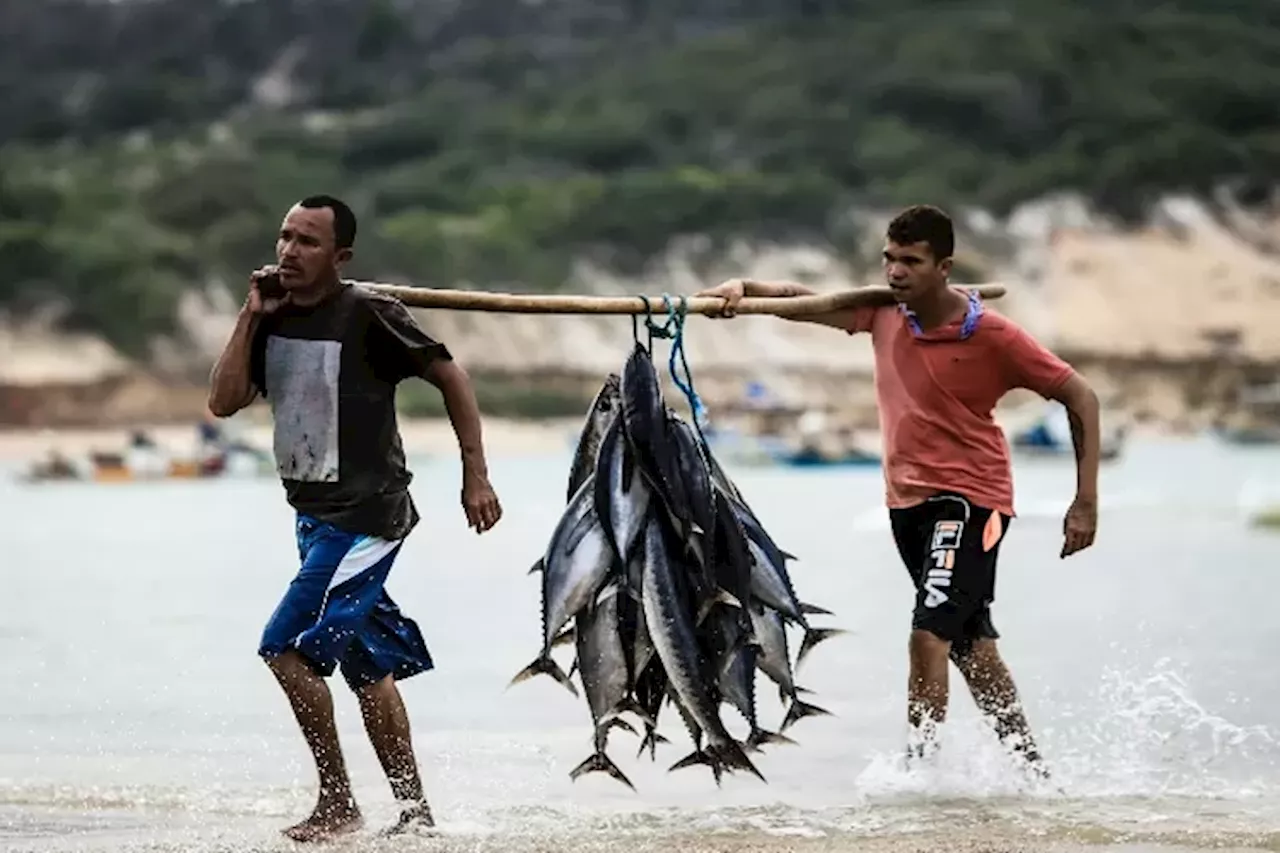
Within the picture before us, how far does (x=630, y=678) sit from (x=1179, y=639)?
705 cm

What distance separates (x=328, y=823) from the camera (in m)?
6.42

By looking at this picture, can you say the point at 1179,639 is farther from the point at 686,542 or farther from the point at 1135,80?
the point at 1135,80

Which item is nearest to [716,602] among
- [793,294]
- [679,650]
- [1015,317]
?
[679,650]

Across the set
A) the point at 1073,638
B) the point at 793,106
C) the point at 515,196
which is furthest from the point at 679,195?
the point at 1073,638

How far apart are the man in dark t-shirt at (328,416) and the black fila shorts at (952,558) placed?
136 centimetres

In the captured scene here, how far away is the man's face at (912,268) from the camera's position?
6.78 m

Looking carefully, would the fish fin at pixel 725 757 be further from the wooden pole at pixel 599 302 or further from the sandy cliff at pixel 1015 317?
the sandy cliff at pixel 1015 317

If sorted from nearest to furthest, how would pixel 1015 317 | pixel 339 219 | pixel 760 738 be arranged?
pixel 339 219
pixel 760 738
pixel 1015 317

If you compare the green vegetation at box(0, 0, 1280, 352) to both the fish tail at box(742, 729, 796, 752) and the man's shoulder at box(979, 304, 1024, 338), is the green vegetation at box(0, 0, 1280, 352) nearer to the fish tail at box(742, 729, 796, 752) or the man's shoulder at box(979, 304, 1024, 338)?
the man's shoulder at box(979, 304, 1024, 338)

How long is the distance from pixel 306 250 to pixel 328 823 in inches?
59.0

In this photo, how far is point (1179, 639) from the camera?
41.6 feet

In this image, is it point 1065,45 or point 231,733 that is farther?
point 1065,45

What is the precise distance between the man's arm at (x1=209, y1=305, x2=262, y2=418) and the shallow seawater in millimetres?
1149

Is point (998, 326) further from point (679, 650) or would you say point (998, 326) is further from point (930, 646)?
point (679, 650)
